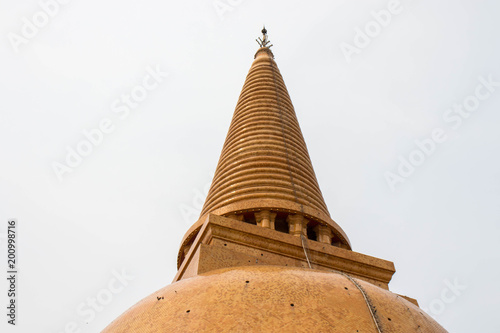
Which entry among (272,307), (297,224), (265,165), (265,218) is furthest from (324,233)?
(272,307)

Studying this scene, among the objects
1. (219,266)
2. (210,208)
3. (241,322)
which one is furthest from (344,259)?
(241,322)

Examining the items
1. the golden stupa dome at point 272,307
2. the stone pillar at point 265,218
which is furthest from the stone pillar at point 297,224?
the golden stupa dome at point 272,307

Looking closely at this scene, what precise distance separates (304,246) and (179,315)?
3.19 metres

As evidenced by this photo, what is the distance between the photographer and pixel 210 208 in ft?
32.1

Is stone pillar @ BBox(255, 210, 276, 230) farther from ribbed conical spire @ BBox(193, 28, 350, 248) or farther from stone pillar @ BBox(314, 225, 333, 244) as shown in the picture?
stone pillar @ BBox(314, 225, 333, 244)

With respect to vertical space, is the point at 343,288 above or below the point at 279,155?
below

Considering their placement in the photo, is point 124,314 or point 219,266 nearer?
point 124,314

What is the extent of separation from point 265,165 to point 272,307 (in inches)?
200

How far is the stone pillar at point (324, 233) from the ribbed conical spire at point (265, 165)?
0.33 ft

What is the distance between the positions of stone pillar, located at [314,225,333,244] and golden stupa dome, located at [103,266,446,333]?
279 cm

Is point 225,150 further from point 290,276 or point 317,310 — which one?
point 317,310

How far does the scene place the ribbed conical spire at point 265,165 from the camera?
9.12m

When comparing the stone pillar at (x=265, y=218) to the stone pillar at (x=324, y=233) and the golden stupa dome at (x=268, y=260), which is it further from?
the stone pillar at (x=324, y=233)

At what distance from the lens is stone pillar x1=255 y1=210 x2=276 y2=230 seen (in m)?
8.70
